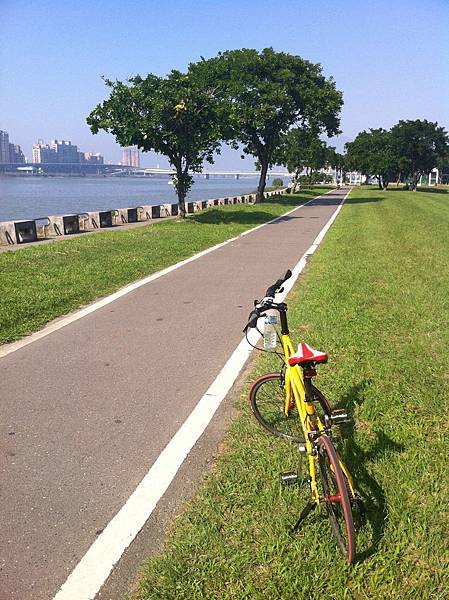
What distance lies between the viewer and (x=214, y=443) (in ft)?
11.8

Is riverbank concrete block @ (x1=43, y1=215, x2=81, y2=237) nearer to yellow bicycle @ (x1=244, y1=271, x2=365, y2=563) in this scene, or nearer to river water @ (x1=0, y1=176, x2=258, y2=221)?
river water @ (x1=0, y1=176, x2=258, y2=221)

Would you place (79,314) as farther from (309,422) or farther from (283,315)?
(309,422)

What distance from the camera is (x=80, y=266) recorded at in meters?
10.3

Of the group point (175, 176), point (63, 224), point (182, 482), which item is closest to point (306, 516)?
point (182, 482)

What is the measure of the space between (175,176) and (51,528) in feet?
64.5

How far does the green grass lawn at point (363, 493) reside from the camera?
93.7 inches

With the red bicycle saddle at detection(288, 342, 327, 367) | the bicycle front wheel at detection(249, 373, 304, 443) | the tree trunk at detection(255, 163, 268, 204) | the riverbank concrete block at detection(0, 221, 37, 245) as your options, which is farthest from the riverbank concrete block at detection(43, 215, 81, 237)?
the tree trunk at detection(255, 163, 268, 204)

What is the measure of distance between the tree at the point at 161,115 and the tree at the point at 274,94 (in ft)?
29.2

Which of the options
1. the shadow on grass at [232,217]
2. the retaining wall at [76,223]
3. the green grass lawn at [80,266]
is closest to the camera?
the green grass lawn at [80,266]

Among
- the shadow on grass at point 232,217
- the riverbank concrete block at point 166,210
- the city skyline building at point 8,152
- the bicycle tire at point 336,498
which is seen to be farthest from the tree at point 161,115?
the city skyline building at point 8,152

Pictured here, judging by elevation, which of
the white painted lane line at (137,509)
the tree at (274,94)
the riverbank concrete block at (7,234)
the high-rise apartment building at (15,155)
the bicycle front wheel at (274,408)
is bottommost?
the white painted lane line at (137,509)

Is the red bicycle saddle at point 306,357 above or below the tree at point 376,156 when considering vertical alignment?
below

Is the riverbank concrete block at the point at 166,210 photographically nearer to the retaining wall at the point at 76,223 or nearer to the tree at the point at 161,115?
the retaining wall at the point at 76,223

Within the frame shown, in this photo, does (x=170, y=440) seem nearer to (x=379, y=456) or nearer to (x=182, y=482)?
(x=182, y=482)
